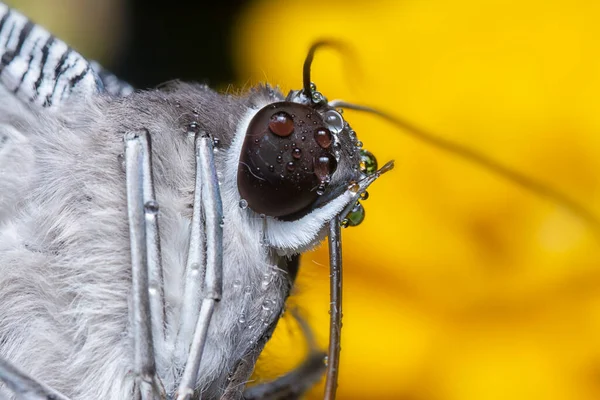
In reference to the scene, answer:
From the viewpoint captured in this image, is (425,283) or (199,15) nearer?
(425,283)

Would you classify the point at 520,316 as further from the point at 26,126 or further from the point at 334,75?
the point at 26,126

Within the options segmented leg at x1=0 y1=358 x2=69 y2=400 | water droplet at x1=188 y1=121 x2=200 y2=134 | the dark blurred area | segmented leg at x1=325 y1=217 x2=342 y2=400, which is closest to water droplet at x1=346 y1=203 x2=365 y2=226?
segmented leg at x1=325 y1=217 x2=342 y2=400

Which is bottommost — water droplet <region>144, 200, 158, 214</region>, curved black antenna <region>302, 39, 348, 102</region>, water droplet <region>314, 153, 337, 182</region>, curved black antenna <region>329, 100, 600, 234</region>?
water droplet <region>144, 200, 158, 214</region>

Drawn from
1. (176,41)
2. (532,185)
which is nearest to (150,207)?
(532,185)

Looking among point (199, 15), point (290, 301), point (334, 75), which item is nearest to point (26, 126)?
point (290, 301)

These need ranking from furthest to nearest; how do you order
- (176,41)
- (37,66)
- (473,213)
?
(176,41) < (473,213) < (37,66)

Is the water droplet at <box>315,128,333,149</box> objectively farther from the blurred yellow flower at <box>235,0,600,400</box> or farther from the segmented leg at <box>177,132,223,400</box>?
the blurred yellow flower at <box>235,0,600,400</box>

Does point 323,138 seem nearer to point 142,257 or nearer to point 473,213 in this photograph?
point 142,257
